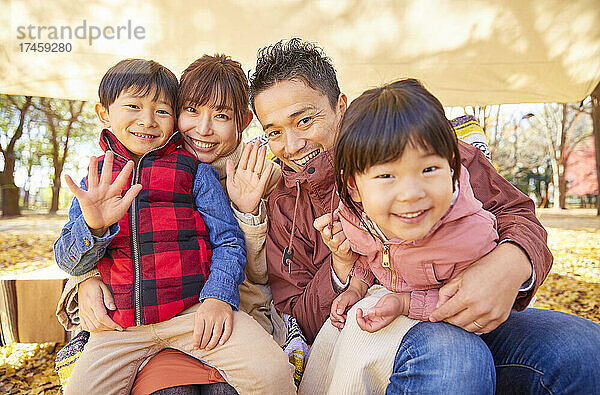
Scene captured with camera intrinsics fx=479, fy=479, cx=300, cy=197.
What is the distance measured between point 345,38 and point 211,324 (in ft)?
9.90

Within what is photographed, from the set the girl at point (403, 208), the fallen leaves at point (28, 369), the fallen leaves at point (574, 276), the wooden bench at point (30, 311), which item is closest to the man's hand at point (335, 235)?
the girl at point (403, 208)

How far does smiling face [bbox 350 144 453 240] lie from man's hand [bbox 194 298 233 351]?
62cm

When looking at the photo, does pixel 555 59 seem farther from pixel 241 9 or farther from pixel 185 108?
pixel 185 108

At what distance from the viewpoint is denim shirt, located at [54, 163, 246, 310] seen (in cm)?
147

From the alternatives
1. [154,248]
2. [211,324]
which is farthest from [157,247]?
[211,324]

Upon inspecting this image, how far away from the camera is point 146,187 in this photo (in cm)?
166

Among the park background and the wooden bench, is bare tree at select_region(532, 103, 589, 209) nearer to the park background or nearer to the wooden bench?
the park background

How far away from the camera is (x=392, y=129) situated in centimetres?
117

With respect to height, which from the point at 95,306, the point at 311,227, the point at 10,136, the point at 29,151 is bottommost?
the point at 95,306

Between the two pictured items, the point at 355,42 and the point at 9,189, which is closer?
the point at 355,42

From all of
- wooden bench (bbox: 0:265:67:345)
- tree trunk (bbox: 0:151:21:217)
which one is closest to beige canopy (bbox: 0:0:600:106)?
wooden bench (bbox: 0:265:67:345)

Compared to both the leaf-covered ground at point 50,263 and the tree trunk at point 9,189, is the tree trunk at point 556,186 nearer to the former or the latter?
the leaf-covered ground at point 50,263

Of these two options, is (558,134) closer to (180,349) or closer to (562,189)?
(562,189)

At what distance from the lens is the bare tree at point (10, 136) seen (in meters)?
9.05
